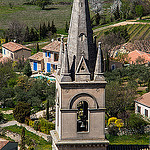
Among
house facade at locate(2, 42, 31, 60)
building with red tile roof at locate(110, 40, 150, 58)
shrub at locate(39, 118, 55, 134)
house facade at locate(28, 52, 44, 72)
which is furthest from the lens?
building with red tile roof at locate(110, 40, 150, 58)

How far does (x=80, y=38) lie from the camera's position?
2038cm

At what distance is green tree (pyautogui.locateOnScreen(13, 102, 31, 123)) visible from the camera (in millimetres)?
49656

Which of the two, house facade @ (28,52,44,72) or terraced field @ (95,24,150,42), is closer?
house facade @ (28,52,44,72)

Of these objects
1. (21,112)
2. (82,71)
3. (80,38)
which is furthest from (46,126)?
(80,38)

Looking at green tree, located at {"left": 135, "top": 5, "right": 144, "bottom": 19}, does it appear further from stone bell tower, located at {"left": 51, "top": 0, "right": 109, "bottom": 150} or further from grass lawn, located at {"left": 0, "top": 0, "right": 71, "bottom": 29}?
stone bell tower, located at {"left": 51, "top": 0, "right": 109, "bottom": 150}

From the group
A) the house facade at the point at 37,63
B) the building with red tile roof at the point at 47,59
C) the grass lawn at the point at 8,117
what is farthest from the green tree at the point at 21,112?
the house facade at the point at 37,63

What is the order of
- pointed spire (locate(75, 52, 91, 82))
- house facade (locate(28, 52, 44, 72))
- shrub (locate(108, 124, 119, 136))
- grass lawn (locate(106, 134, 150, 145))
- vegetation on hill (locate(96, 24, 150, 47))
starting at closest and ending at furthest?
pointed spire (locate(75, 52, 91, 82)) < grass lawn (locate(106, 134, 150, 145)) < shrub (locate(108, 124, 119, 136)) < house facade (locate(28, 52, 44, 72)) < vegetation on hill (locate(96, 24, 150, 47))

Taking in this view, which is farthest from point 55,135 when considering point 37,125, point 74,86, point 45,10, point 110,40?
point 45,10

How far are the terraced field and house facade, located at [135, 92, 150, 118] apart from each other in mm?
46933

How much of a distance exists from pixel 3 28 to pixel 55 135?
10455 centimetres

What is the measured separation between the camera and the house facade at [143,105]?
50.1 meters

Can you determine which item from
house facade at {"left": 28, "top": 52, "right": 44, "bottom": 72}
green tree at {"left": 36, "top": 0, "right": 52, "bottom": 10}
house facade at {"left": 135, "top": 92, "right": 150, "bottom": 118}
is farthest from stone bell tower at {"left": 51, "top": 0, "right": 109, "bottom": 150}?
green tree at {"left": 36, "top": 0, "right": 52, "bottom": 10}

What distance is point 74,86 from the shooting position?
66.1 feet

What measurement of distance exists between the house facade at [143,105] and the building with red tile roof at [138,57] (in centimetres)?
2098
